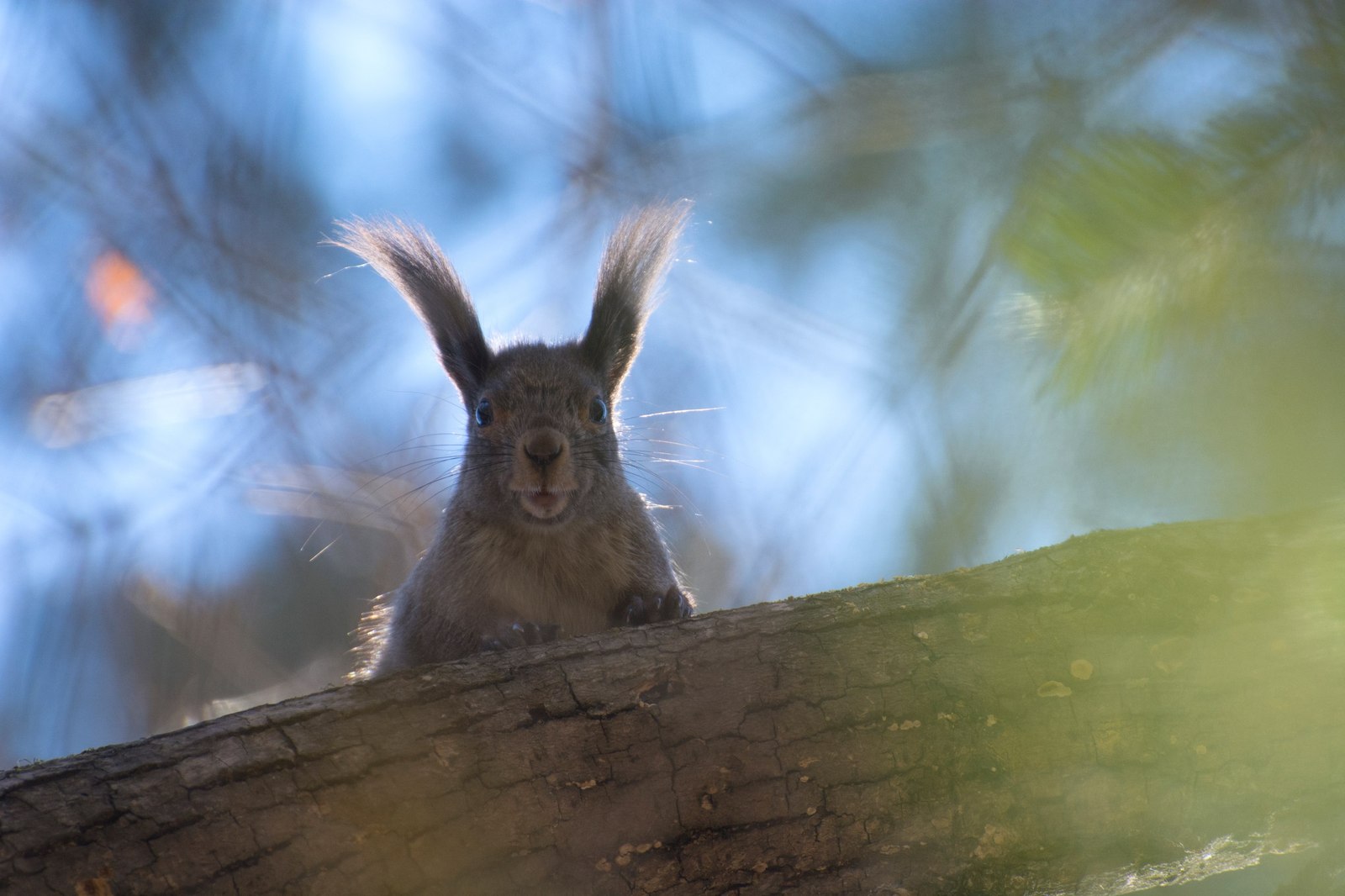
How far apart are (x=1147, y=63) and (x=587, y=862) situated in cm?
188

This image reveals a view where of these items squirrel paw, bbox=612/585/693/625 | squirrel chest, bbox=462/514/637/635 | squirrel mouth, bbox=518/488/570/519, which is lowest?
squirrel paw, bbox=612/585/693/625

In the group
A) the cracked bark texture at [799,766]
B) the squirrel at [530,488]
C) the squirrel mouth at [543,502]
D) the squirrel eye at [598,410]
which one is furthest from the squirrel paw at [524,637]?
the squirrel eye at [598,410]

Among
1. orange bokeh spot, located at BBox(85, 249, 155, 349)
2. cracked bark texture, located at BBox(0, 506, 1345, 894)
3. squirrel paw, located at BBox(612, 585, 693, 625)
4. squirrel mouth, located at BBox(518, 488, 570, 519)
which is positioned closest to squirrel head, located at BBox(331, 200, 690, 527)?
squirrel mouth, located at BBox(518, 488, 570, 519)

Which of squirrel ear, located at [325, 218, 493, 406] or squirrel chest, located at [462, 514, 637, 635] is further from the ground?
squirrel ear, located at [325, 218, 493, 406]

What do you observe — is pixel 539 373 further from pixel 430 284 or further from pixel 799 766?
pixel 799 766

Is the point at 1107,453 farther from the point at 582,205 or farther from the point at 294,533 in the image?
the point at 294,533

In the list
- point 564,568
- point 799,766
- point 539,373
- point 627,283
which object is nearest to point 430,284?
point 539,373

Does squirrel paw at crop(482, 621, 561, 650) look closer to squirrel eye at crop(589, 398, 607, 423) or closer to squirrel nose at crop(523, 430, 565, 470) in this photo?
squirrel nose at crop(523, 430, 565, 470)

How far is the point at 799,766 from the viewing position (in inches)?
72.0

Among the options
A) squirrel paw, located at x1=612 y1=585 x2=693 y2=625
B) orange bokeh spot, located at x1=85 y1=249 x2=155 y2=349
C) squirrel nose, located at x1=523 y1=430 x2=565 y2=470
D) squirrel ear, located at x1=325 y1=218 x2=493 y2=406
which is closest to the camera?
squirrel paw, located at x1=612 y1=585 x2=693 y2=625

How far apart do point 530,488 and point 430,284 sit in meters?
0.92

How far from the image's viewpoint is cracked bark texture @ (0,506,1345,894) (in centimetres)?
169

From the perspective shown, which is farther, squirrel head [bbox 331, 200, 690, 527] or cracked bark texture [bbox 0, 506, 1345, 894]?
squirrel head [bbox 331, 200, 690, 527]

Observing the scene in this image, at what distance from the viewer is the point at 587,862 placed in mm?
1766
